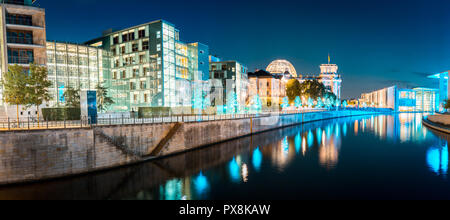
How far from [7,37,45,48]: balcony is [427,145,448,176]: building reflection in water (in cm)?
5043

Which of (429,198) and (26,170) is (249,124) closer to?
(429,198)

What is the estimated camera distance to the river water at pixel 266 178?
18.3m

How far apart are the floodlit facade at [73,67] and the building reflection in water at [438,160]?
54.9 meters

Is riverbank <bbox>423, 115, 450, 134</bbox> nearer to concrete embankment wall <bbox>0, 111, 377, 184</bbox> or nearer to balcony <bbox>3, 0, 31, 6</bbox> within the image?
concrete embankment wall <bbox>0, 111, 377, 184</bbox>

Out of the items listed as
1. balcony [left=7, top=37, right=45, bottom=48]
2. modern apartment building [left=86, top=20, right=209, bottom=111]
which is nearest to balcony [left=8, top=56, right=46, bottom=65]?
balcony [left=7, top=37, right=45, bottom=48]

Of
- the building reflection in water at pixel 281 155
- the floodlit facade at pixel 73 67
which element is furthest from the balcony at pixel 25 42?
the building reflection in water at pixel 281 155

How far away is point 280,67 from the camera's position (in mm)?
185750

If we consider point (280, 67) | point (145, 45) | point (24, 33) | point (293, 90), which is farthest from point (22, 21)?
point (280, 67)

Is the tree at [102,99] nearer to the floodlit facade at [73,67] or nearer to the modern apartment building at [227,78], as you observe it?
the floodlit facade at [73,67]

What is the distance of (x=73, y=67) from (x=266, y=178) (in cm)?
5144

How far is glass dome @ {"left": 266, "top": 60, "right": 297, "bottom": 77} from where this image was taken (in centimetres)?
18419

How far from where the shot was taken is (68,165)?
65.0 feet

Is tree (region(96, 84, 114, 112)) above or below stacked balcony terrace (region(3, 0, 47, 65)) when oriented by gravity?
below
